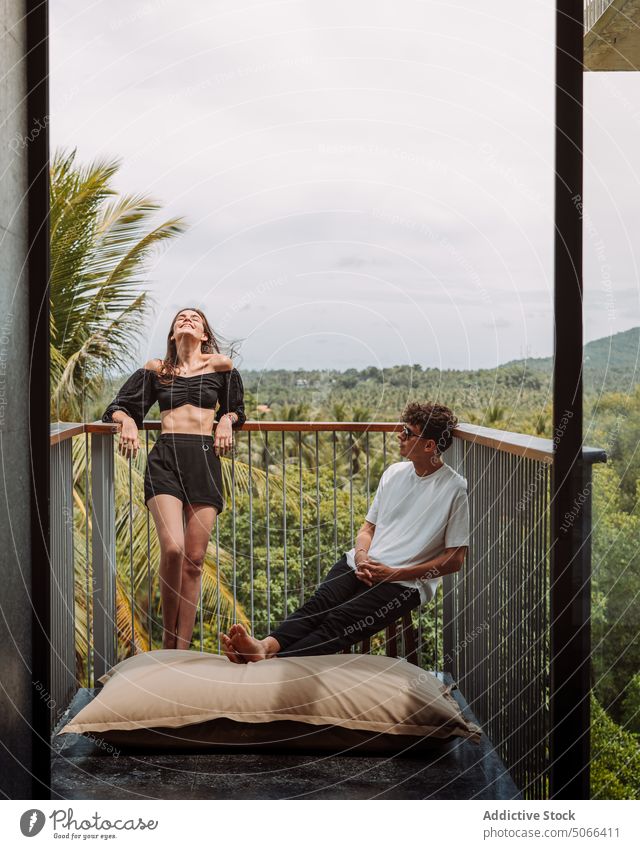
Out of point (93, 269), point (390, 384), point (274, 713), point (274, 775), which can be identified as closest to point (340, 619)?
point (274, 713)

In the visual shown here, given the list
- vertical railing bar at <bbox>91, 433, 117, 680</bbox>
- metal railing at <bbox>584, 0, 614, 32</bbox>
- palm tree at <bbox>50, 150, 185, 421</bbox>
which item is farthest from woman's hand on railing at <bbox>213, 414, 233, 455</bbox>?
palm tree at <bbox>50, 150, 185, 421</bbox>

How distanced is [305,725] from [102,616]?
1.11 m

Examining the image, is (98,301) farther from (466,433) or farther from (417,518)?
(417,518)

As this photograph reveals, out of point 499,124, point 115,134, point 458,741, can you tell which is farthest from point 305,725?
point 115,134

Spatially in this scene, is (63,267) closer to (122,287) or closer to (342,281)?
(122,287)

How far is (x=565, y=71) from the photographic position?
1684mm

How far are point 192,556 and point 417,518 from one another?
0.88 meters

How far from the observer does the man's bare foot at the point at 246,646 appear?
7.97 feet

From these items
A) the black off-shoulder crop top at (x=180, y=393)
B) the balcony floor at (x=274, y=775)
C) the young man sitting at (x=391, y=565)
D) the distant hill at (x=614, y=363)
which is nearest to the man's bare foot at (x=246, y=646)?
the young man sitting at (x=391, y=565)

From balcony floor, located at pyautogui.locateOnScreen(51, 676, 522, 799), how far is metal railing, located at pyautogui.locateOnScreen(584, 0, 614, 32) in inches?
70.6

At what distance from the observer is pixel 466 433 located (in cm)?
285

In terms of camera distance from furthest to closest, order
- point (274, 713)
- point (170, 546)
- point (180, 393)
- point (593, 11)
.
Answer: point (180, 393)
point (170, 546)
point (274, 713)
point (593, 11)

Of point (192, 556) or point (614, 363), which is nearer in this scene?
point (614, 363)

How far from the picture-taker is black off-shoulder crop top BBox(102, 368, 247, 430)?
3041 mm
